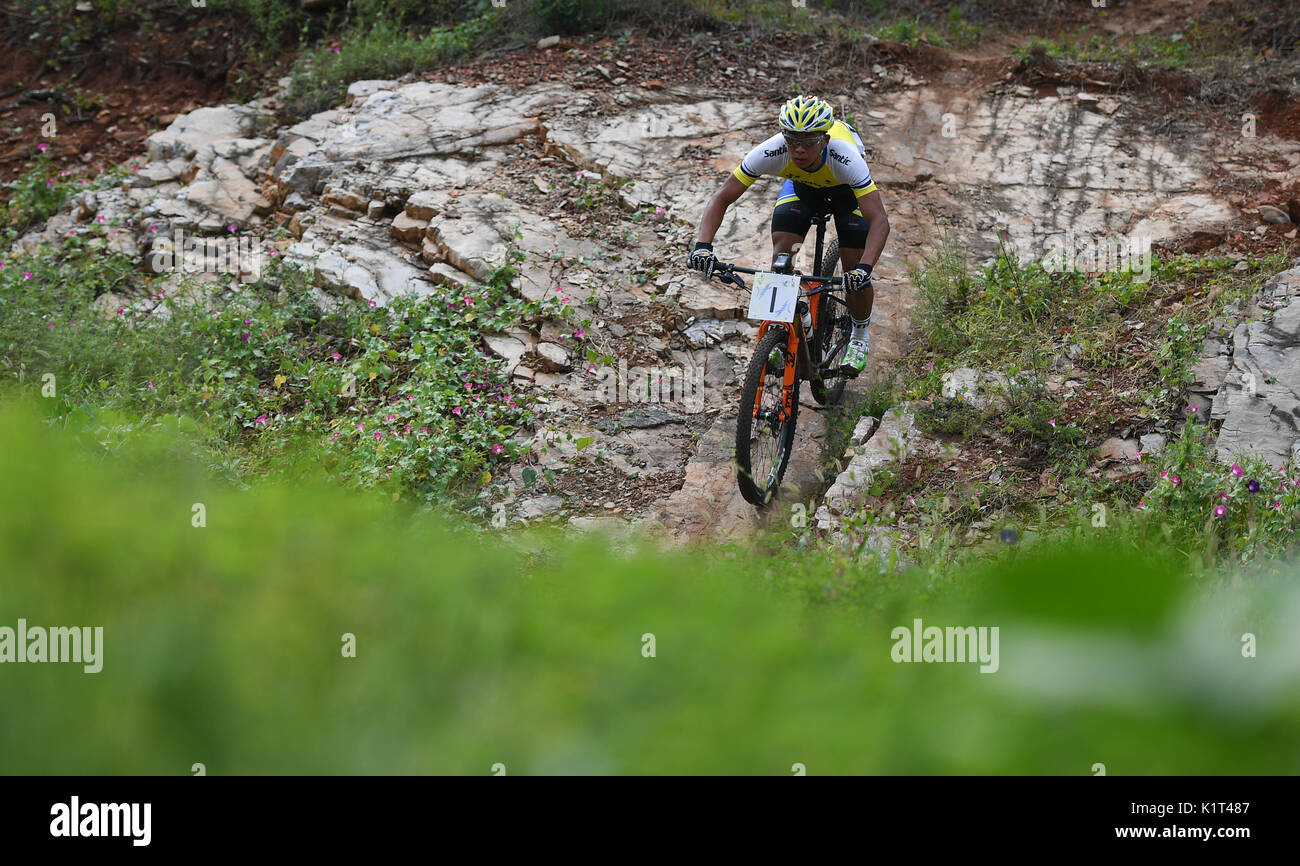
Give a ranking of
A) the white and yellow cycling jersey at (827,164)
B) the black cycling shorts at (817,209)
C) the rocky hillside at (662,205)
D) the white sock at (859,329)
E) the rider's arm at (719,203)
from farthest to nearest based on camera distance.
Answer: the white sock at (859,329)
the rocky hillside at (662,205)
the black cycling shorts at (817,209)
the rider's arm at (719,203)
the white and yellow cycling jersey at (827,164)

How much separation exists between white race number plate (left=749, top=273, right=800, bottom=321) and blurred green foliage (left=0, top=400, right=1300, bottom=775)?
3.19 m

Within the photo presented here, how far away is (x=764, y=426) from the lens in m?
5.75

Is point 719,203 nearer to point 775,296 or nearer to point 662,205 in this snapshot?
point 775,296

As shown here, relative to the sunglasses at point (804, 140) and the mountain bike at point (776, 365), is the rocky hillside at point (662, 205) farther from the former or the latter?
the sunglasses at point (804, 140)

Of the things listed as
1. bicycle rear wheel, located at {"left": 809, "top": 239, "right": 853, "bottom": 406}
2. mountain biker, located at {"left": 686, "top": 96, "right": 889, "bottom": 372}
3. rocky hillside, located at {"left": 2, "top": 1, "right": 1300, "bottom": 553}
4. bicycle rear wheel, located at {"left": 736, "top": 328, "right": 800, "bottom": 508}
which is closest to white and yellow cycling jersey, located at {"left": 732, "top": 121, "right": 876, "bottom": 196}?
mountain biker, located at {"left": 686, "top": 96, "right": 889, "bottom": 372}

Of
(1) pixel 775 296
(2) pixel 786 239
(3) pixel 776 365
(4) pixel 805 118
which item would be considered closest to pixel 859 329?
(2) pixel 786 239

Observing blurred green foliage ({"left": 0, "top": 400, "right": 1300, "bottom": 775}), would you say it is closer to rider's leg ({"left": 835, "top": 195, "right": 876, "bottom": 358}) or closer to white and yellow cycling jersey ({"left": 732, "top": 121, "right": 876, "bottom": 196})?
white and yellow cycling jersey ({"left": 732, "top": 121, "right": 876, "bottom": 196})

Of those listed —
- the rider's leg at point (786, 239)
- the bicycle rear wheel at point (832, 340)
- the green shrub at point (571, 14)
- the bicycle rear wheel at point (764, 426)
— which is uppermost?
the green shrub at point (571, 14)

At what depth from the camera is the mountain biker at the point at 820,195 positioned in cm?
548

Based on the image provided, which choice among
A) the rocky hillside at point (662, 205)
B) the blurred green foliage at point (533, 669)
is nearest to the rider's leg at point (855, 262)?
the rocky hillside at point (662, 205)

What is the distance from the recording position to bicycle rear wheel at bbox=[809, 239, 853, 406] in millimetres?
6613

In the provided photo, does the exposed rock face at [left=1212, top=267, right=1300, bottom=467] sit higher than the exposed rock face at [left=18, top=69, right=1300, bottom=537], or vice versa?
the exposed rock face at [left=18, top=69, right=1300, bottom=537]

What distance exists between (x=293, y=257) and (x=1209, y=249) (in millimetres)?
8470

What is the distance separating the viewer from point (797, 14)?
1251 centimetres
